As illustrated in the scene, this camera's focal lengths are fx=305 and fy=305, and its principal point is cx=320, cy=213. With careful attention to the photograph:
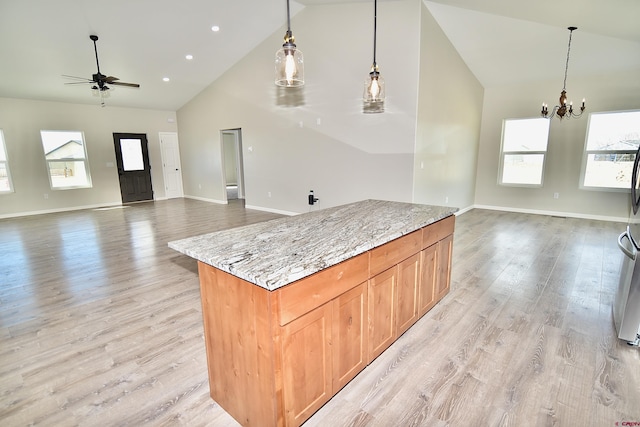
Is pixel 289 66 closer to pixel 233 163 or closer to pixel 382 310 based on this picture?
pixel 382 310

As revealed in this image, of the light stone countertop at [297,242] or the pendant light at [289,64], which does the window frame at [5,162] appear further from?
the light stone countertop at [297,242]

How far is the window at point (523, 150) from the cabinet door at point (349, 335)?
6.68 meters

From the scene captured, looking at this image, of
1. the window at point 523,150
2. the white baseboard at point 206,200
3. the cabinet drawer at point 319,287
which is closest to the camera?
the cabinet drawer at point 319,287

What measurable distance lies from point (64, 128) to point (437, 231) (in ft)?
30.2

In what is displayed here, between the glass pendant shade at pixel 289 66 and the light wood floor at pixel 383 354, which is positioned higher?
the glass pendant shade at pixel 289 66

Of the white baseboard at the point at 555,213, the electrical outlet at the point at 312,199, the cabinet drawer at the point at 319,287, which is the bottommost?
the white baseboard at the point at 555,213

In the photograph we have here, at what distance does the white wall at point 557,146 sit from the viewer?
5.63 meters

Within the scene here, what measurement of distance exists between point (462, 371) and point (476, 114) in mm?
6310

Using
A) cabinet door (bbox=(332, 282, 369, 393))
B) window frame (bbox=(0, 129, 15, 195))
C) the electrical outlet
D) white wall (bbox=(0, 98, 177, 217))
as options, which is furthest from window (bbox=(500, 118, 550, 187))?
window frame (bbox=(0, 129, 15, 195))

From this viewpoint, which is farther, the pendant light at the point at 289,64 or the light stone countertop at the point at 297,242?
the pendant light at the point at 289,64

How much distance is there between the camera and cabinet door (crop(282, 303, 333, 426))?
4.39ft

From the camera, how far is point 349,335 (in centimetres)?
169

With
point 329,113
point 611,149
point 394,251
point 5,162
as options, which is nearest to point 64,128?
point 5,162

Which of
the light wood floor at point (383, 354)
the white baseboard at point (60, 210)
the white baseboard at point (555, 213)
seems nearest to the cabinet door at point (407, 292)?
the light wood floor at point (383, 354)
